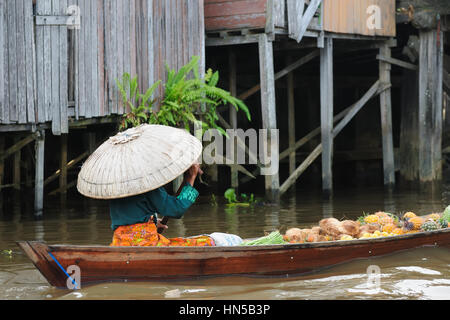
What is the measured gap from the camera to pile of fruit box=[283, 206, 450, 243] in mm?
7613

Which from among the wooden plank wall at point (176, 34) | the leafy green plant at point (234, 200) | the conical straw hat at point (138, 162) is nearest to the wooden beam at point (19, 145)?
the wooden plank wall at point (176, 34)

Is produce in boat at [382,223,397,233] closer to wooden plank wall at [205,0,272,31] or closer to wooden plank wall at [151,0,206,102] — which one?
wooden plank wall at [151,0,206,102]

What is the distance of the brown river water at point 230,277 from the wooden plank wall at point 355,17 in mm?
3453

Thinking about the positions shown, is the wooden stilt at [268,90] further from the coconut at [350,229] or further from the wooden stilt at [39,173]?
the coconut at [350,229]

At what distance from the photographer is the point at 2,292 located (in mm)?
6633

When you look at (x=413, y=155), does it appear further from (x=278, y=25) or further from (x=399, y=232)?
(x=399, y=232)

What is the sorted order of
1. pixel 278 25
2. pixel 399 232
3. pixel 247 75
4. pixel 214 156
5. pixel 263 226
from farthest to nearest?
1. pixel 247 75
2. pixel 214 156
3. pixel 278 25
4. pixel 263 226
5. pixel 399 232

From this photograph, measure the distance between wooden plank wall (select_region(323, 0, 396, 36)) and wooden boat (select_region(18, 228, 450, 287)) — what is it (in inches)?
280

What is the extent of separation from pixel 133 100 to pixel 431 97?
20.2 ft

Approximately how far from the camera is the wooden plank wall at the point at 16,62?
1019 centimetres

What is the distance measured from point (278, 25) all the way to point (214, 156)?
2642 millimetres

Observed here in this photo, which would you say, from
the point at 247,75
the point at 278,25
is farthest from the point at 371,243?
the point at 247,75

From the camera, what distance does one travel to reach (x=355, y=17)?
13914 millimetres

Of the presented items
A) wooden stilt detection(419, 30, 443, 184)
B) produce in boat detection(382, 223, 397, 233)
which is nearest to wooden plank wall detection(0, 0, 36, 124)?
produce in boat detection(382, 223, 397, 233)
